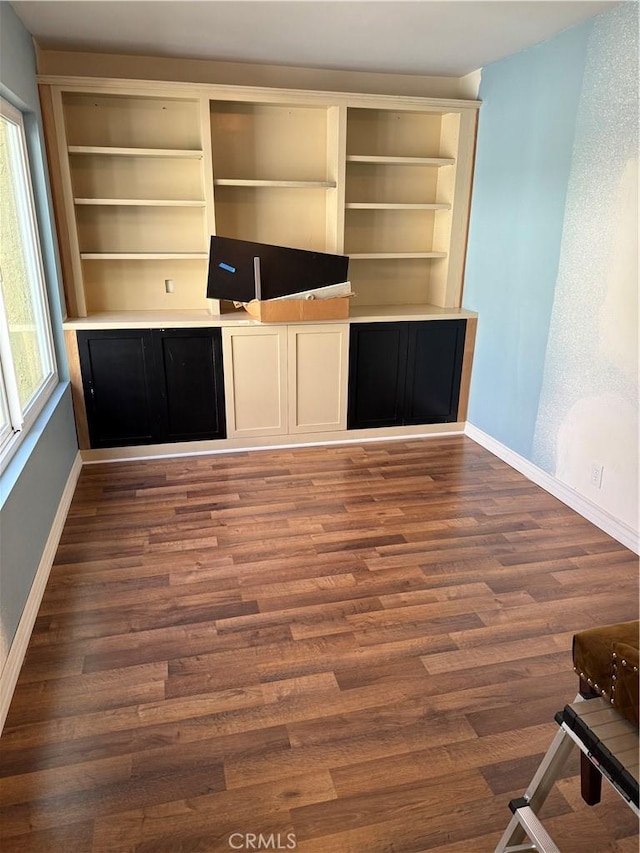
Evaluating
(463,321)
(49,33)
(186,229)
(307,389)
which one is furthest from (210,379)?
(49,33)

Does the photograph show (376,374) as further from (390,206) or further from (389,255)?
(390,206)

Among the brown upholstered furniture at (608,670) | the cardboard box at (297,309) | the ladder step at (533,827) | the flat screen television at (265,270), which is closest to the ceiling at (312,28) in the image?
the flat screen television at (265,270)

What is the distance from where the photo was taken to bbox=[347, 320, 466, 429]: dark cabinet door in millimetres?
4180

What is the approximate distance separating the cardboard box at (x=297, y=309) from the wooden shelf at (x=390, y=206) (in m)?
0.68

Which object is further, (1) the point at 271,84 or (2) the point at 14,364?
(1) the point at 271,84

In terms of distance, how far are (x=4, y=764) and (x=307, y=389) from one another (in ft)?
9.41

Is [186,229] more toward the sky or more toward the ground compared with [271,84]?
more toward the ground

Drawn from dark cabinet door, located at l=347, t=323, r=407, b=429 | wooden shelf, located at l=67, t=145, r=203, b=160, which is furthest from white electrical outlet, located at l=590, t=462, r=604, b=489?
wooden shelf, located at l=67, t=145, r=203, b=160

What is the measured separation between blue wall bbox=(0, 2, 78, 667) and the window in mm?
83

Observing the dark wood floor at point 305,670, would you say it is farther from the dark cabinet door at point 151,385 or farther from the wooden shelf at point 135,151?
the wooden shelf at point 135,151

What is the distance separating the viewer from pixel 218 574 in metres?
2.69

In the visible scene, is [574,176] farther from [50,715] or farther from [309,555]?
[50,715]

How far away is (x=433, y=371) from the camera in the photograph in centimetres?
435

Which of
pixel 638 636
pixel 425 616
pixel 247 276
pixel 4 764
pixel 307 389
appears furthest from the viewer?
pixel 307 389
